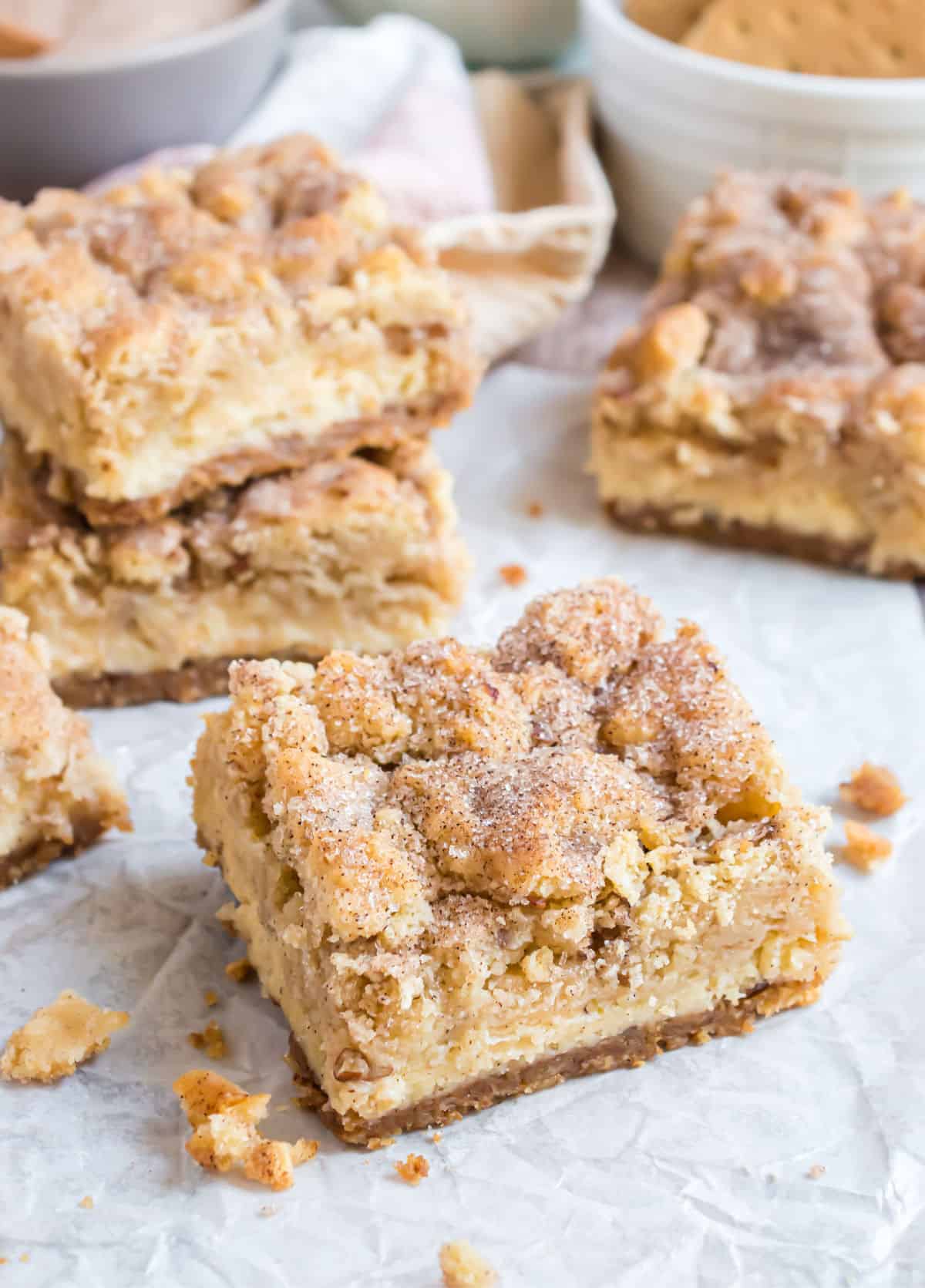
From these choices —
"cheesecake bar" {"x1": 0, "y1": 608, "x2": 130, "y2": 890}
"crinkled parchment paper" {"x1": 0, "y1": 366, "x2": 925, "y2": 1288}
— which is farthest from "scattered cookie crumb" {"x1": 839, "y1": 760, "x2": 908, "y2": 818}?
"cheesecake bar" {"x1": 0, "y1": 608, "x2": 130, "y2": 890}

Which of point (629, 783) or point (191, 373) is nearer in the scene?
point (629, 783)

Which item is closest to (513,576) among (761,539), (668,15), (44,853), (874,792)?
(761,539)

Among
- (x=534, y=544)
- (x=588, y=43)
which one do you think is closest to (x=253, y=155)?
(x=534, y=544)

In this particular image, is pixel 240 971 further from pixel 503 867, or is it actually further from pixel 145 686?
pixel 145 686

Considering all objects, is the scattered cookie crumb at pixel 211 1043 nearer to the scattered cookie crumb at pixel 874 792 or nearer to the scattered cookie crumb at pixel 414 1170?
the scattered cookie crumb at pixel 414 1170

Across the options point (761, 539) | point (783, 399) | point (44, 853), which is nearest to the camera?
point (44, 853)

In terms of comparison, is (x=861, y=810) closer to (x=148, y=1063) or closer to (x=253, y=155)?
(x=148, y=1063)
